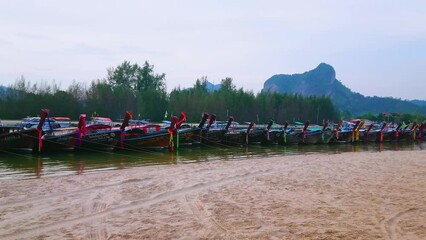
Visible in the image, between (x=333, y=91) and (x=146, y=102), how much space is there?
11237cm

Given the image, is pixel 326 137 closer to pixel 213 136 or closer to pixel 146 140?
pixel 213 136

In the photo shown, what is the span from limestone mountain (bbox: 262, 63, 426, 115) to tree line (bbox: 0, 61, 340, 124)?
62571 millimetres

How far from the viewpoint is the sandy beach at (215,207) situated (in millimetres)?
5375

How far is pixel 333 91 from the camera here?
15338cm

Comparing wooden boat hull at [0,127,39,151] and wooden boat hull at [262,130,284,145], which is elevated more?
wooden boat hull at [0,127,39,151]

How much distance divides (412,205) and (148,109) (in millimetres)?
50699

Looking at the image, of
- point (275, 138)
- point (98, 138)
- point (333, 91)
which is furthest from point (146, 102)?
point (333, 91)

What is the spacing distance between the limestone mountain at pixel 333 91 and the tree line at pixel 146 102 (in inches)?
2463

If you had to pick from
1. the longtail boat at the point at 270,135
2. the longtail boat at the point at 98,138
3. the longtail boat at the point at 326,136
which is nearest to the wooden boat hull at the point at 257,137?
the longtail boat at the point at 270,135

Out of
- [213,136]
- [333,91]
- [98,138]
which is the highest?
[333,91]

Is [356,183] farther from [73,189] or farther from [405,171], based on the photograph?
[73,189]

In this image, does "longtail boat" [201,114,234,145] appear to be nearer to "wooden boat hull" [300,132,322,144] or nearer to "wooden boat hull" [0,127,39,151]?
"wooden boat hull" [300,132,322,144]

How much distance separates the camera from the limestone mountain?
143 metres

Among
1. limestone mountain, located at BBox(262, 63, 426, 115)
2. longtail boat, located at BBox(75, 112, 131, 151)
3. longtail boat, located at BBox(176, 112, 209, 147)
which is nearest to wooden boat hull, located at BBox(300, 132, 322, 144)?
longtail boat, located at BBox(176, 112, 209, 147)
